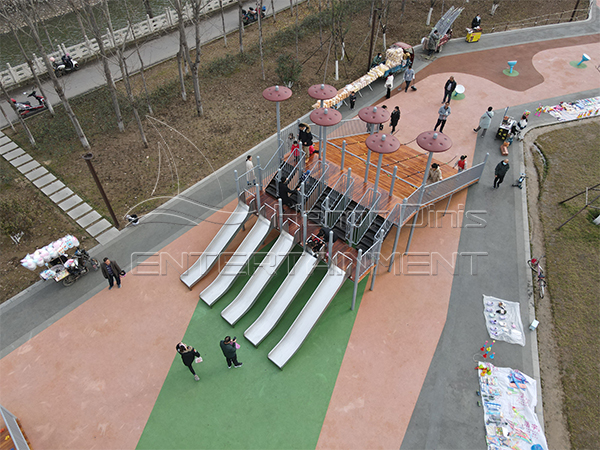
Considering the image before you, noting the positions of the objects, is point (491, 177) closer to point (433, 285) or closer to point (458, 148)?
point (458, 148)

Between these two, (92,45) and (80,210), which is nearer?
(80,210)

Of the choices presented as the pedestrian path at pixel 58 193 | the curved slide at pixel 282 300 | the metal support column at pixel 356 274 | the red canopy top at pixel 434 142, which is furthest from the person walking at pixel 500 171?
the pedestrian path at pixel 58 193

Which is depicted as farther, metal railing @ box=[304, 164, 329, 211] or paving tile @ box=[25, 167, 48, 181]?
paving tile @ box=[25, 167, 48, 181]

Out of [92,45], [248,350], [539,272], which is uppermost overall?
[92,45]

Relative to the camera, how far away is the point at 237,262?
45.7 ft

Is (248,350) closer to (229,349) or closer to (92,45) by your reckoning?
(229,349)

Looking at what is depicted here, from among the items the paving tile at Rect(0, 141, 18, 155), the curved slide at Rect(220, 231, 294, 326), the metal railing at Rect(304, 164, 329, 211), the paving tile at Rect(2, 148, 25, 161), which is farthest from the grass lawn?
the paving tile at Rect(0, 141, 18, 155)

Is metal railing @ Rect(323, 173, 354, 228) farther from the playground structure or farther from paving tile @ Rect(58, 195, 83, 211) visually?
paving tile @ Rect(58, 195, 83, 211)

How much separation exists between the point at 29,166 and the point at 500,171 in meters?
20.3

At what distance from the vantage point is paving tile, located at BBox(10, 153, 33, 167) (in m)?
18.5

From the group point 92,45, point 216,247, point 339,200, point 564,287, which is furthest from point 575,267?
point 92,45

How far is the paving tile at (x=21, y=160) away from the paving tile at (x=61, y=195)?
3100mm

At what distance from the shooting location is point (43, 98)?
2080 cm

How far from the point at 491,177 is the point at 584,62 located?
1437 cm
